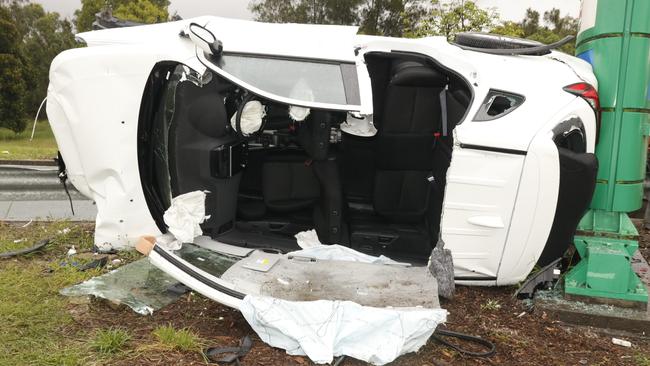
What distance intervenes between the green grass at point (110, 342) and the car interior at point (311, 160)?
3.63 ft

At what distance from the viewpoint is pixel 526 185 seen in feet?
9.92

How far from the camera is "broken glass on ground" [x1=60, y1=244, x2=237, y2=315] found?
3164 millimetres

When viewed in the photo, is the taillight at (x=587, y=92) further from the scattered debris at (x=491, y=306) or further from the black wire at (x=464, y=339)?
the black wire at (x=464, y=339)

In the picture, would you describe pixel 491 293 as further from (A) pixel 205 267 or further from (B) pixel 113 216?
(B) pixel 113 216

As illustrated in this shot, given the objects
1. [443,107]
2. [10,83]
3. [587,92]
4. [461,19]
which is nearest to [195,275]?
[443,107]

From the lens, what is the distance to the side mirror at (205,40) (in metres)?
3.06

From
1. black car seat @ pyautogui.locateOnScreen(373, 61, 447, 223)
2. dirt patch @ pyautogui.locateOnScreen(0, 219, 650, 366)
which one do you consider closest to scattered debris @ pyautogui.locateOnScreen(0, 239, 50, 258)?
dirt patch @ pyautogui.locateOnScreen(0, 219, 650, 366)

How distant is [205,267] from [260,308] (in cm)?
67

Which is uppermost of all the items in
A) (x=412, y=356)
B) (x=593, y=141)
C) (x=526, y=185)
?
(x=593, y=141)

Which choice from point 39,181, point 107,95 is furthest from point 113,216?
point 39,181

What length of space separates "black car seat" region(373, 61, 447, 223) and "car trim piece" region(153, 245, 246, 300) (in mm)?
1685

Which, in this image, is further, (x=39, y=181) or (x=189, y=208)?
(x=39, y=181)

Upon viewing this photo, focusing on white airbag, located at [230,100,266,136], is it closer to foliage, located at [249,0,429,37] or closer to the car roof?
the car roof

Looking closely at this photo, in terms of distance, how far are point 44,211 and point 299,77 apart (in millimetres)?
3939
